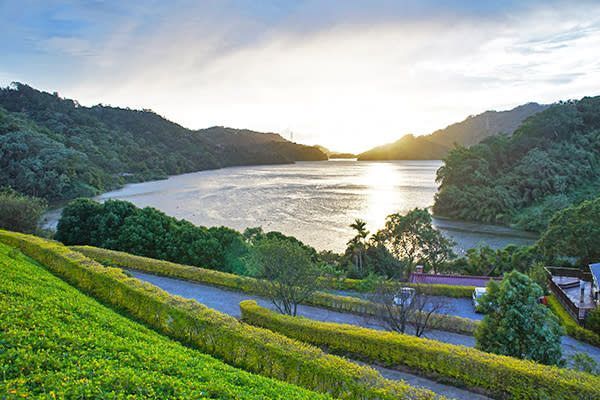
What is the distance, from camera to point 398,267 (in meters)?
23.8

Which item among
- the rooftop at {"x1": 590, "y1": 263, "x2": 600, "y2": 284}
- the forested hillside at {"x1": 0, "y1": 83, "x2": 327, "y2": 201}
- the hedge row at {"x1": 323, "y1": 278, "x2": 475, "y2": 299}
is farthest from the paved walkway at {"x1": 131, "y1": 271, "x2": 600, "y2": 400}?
the forested hillside at {"x1": 0, "y1": 83, "x2": 327, "y2": 201}

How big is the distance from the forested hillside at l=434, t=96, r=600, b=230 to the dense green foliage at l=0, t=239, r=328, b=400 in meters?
44.6

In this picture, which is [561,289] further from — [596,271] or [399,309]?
[399,309]

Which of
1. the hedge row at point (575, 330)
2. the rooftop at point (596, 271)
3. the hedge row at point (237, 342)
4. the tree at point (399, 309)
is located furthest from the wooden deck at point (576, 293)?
the hedge row at point (237, 342)

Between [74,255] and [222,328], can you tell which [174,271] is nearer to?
[74,255]

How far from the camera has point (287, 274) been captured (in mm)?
11297

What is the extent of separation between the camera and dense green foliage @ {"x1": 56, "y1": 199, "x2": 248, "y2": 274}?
2023 centimetres

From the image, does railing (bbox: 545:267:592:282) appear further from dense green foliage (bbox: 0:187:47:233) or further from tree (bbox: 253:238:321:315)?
dense green foliage (bbox: 0:187:47:233)

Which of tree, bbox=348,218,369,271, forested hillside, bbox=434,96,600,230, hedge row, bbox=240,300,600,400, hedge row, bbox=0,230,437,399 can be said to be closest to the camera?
hedge row, bbox=0,230,437,399

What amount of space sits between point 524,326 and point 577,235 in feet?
49.9

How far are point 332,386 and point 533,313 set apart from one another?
512 cm

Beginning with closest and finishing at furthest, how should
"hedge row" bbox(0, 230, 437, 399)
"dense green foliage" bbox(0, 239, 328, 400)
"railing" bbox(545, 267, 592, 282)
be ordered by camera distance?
"dense green foliage" bbox(0, 239, 328, 400), "hedge row" bbox(0, 230, 437, 399), "railing" bbox(545, 267, 592, 282)

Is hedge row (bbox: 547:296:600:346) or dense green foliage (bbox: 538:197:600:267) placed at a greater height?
dense green foliage (bbox: 538:197:600:267)

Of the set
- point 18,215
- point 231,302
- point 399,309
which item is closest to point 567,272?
point 399,309
